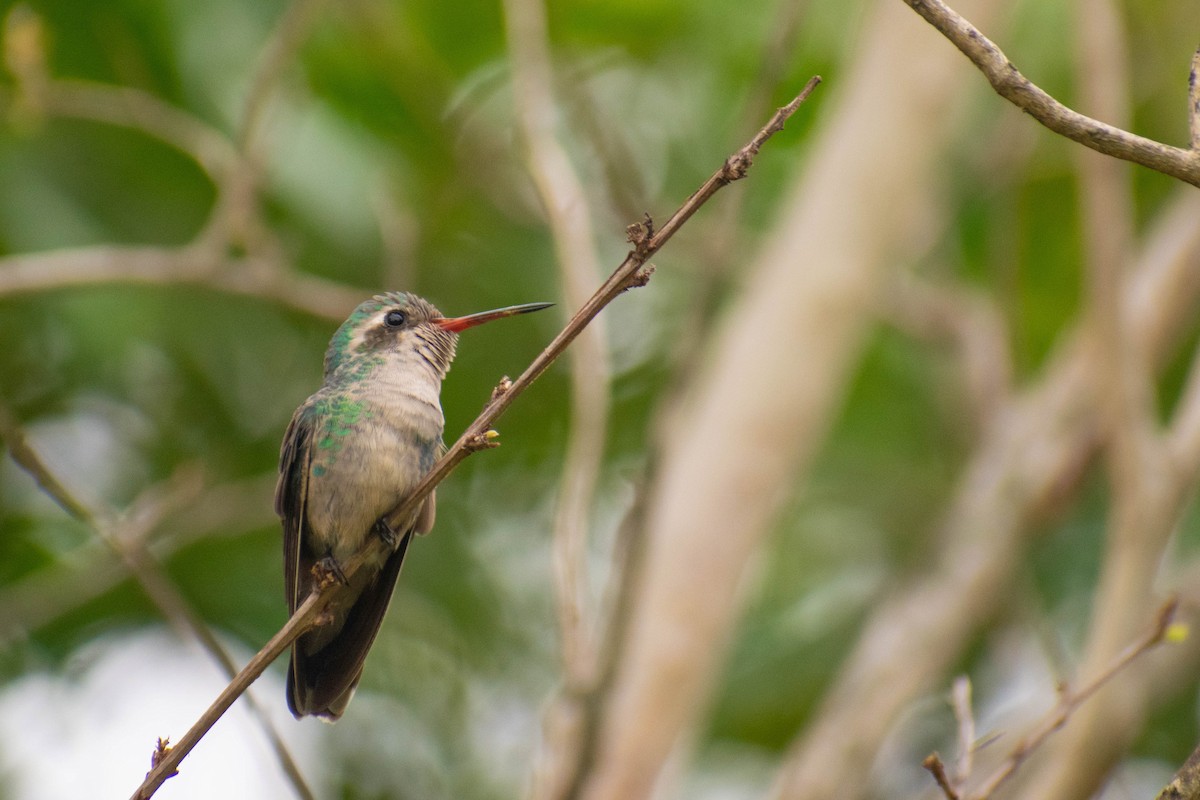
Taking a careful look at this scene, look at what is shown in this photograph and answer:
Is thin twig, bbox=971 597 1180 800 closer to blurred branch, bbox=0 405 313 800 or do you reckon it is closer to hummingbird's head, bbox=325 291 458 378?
blurred branch, bbox=0 405 313 800

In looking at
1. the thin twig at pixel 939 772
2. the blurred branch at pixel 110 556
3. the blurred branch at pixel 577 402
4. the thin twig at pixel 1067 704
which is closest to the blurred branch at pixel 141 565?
the blurred branch at pixel 577 402

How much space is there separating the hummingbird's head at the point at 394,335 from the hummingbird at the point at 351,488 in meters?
0.02

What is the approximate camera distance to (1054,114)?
1892mm

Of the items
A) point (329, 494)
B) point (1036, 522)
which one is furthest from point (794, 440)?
point (329, 494)

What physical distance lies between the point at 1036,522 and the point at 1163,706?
218 cm

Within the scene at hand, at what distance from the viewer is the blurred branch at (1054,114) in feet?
6.02

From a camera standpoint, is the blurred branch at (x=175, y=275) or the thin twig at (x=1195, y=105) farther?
the blurred branch at (x=175, y=275)

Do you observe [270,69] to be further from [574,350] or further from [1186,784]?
[1186,784]

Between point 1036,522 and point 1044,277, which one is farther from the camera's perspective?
point 1044,277

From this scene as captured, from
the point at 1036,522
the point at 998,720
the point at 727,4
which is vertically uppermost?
the point at 727,4

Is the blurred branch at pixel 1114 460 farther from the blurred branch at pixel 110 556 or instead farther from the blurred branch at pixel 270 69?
the blurred branch at pixel 110 556

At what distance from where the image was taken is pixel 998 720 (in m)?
5.62

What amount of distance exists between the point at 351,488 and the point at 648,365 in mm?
4434

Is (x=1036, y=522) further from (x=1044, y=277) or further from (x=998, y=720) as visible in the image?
(x=1044, y=277)
